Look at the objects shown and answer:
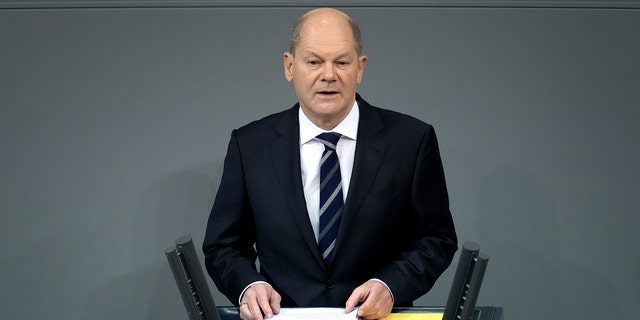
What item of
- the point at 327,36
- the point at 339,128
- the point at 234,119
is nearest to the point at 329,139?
the point at 339,128

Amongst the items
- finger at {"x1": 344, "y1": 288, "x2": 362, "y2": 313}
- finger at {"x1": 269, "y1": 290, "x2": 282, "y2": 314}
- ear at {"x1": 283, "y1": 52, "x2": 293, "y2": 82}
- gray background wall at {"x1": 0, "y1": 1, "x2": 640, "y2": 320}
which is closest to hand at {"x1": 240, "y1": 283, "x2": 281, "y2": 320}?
finger at {"x1": 269, "y1": 290, "x2": 282, "y2": 314}

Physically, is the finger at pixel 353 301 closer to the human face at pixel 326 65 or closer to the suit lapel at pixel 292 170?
the suit lapel at pixel 292 170

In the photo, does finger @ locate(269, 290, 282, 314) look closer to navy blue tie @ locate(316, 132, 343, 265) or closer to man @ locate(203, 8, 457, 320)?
man @ locate(203, 8, 457, 320)

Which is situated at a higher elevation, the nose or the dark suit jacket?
the nose

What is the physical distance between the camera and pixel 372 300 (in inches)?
84.4

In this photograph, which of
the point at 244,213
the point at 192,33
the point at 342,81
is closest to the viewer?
the point at 342,81

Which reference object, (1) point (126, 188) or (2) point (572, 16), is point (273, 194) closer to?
(1) point (126, 188)

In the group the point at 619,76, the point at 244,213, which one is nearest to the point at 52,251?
the point at 244,213

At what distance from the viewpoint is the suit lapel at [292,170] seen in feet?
7.73

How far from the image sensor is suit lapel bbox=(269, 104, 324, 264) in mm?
2357

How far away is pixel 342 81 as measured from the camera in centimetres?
232

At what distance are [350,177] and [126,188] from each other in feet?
3.85

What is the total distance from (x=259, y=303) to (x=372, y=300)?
24 cm

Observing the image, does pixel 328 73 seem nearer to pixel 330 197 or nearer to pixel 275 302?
pixel 330 197
